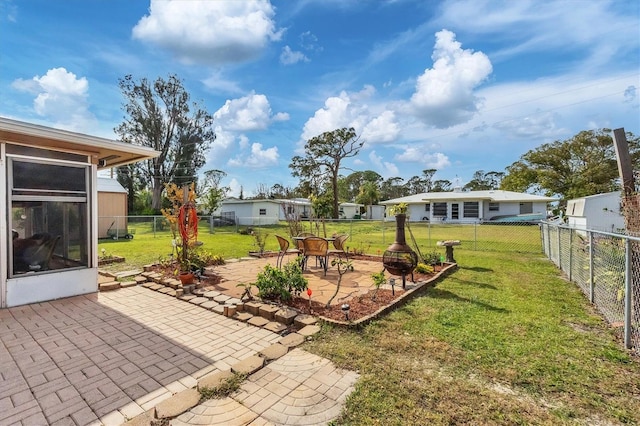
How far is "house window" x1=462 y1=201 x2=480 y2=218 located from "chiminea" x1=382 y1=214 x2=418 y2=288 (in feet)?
78.6

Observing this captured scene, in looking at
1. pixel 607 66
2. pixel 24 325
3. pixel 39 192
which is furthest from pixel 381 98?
pixel 24 325

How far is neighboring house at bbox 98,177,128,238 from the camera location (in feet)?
48.6

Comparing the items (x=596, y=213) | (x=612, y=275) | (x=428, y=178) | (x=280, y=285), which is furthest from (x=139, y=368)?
(x=428, y=178)

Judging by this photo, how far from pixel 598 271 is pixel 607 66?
9.02 meters

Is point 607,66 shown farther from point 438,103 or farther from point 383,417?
point 383,417

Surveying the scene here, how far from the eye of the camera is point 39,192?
4770 millimetres

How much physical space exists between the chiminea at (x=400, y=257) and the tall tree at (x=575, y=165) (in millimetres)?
27546

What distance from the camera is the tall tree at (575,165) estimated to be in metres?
24.4

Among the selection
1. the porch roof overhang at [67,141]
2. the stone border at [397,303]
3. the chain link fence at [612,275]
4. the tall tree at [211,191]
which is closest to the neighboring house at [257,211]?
the tall tree at [211,191]

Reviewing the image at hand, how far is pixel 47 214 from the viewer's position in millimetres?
4930

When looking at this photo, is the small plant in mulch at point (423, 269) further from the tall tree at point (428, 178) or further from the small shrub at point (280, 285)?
the tall tree at point (428, 178)

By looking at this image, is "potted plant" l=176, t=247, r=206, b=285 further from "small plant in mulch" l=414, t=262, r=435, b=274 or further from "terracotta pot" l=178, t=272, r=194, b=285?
"small plant in mulch" l=414, t=262, r=435, b=274

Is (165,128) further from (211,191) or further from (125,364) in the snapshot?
(125,364)

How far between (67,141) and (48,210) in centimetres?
125
